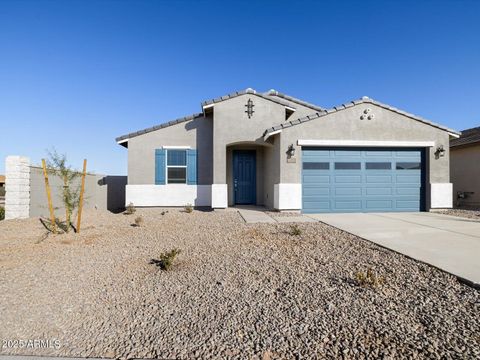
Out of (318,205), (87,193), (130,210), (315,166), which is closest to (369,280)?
(318,205)

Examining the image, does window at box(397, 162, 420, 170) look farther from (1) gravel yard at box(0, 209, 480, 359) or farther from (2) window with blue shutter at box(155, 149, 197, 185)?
(2) window with blue shutter at box(155, 149, 197, 185)

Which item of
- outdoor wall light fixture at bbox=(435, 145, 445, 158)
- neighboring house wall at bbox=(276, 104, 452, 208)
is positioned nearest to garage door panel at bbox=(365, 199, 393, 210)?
neighboring house wall at bbox=(276, 104, 452, 208)

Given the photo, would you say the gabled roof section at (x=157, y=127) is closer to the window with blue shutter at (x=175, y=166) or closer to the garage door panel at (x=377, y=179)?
the window with blue shutter at (x=175, y=166)

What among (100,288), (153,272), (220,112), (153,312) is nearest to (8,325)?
(100,288)

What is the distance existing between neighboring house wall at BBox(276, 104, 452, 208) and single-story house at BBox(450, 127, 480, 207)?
373 cm

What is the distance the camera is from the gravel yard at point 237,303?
7.55ft

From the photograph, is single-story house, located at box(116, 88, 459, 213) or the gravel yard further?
single-story house, located at box(116, 88, 459, 213)

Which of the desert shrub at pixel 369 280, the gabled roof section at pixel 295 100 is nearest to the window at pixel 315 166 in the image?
the gabled roof section at pixel 295 100

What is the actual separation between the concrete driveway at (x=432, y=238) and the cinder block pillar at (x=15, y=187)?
34.6ft

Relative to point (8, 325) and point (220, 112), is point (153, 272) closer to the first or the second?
point (8, 325)

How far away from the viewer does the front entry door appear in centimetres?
1236

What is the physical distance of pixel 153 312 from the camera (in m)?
2.91

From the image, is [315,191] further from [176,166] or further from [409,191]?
[176,166]

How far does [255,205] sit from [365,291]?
922cm
